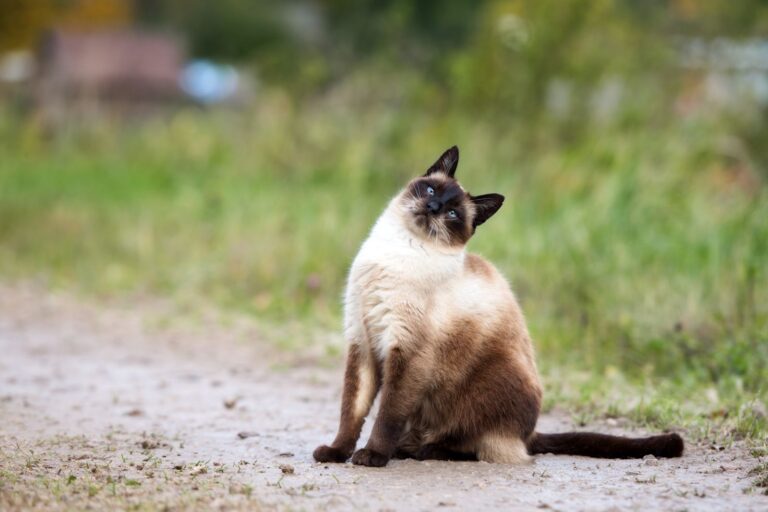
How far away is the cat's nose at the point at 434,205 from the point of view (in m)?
4.64

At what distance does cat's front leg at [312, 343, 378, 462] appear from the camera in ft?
15.0

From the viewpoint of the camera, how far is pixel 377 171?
10.8 m

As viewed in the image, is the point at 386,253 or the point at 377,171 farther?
the point at 377,171

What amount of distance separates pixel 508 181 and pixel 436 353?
5.74m

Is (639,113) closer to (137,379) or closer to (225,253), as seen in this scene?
(225,253)

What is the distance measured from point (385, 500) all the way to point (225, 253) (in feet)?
19.8

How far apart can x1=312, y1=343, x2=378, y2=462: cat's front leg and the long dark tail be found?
77 centimetres

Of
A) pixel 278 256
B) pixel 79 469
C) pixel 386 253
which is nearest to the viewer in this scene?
pixel 79 469

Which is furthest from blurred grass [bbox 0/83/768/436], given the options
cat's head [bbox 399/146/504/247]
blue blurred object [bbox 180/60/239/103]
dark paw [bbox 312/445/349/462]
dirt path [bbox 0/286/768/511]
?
blue blurred object [bbox 180/60/239/103]

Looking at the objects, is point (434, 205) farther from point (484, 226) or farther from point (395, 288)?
point (484, 226)

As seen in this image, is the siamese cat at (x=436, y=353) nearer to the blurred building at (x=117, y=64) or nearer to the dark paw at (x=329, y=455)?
the dark paw at (x=329, y=455)

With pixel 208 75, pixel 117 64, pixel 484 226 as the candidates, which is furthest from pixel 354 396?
pixel 208 75

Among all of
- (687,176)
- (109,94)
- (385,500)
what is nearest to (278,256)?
(687,176)

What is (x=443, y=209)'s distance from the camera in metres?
A: 4.67
